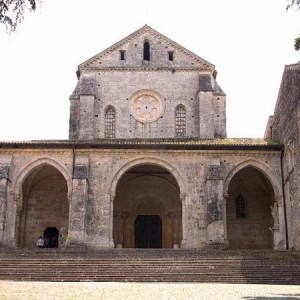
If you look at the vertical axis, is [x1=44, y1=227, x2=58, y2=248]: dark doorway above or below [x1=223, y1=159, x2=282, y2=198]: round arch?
below

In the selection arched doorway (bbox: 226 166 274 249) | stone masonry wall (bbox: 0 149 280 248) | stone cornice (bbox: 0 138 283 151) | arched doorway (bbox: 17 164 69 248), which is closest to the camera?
stone masonry wall (bbox: 0 149 280 248)

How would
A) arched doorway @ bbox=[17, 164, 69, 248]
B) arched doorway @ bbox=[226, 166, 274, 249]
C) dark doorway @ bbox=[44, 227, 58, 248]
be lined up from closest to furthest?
1. arched doorway @ bbox=[17, 164, 69, 248]
2. arched doorway @ bbox=[226, 166, 274, 249]
3. dark doorway @ bbox=[44, 227, 58, 248]

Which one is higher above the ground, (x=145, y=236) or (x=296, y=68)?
(x=296, y=68)

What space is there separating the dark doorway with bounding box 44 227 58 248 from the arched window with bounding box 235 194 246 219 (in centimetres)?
1128

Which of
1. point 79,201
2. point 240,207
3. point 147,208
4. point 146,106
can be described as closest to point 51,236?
point 79,201

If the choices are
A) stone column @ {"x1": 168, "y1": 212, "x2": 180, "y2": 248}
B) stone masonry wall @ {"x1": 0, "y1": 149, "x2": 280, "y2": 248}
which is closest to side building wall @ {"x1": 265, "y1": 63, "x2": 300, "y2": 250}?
stone masonry wall @ {"x1": 0, "y1": 149, "x2": 280, "y2": 248}

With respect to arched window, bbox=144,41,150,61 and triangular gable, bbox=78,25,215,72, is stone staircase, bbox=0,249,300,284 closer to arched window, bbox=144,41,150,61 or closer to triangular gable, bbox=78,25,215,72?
triangular gable, bbox=78,25,215,72

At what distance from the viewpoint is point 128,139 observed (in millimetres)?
35750

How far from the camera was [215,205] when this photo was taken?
3138 centimetres

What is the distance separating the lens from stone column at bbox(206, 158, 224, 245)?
3098cm

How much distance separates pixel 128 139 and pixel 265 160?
27.6ft

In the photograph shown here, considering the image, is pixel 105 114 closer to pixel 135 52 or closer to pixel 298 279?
pixel 135 52

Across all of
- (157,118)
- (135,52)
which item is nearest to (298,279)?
(157,118)

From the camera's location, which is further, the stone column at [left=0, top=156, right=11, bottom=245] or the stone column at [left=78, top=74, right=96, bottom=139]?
the stone column at [left=78, top=74, right=96, bottom=139]
